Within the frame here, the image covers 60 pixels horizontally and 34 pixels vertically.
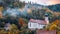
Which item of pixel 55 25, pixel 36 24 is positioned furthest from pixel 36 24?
pixel 55 25

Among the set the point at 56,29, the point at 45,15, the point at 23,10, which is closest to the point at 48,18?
the point at 45,15

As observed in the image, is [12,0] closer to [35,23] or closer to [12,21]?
[12,21]

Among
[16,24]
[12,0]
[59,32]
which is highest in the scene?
[12,0]

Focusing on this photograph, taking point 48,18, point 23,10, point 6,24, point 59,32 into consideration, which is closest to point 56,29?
point 59,32

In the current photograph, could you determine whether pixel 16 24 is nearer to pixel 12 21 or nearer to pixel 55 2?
pixel 12 21

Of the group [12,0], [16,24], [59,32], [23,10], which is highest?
[12,0]

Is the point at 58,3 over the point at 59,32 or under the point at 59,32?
over

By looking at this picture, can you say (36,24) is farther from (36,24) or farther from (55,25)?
(55,25)

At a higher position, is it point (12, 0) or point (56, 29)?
point (12, 0)
